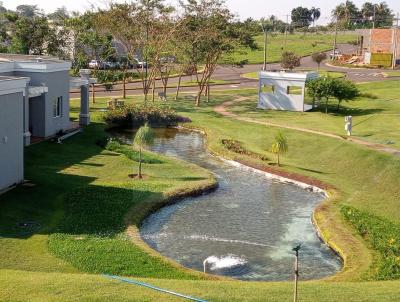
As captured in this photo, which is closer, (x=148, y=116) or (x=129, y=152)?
→ (x=129, y=152)

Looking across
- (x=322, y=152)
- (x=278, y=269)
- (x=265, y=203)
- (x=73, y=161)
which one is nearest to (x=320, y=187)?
(x=265, y=203)

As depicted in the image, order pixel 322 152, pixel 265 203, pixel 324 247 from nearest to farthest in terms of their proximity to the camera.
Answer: pixel 324 247 → pixel 265 203 → pixel 322 152

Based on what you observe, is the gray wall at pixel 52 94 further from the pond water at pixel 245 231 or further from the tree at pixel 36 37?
the tree at pixel 36 37

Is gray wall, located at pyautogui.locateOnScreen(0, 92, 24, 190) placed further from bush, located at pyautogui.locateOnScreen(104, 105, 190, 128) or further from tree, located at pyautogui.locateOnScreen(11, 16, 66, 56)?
tree, located at pyautogui.locateOnScreen(11, 16, 66, 56)

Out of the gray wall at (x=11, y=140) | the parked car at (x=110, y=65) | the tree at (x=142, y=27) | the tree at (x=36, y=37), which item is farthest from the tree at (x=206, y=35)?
the gray wall at (x=11, y=140)

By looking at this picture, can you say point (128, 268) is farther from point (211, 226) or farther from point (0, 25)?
point (0, 25)

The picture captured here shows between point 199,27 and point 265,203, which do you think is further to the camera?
point 199,27

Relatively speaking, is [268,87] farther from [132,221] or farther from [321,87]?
[132,221]

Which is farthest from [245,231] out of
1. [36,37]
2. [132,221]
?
[36,37]
